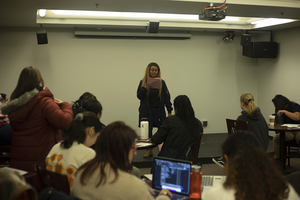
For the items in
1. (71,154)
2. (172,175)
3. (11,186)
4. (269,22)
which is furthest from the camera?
Result: (269,22)

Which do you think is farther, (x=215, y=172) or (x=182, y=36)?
(x=182, y=36)

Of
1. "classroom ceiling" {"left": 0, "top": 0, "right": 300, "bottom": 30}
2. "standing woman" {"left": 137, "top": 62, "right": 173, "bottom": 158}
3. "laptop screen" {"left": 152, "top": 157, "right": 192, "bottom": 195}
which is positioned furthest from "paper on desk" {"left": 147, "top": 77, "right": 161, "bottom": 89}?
"laptop screen" {"left": 152, "top": 157, "right": 192, "bottom": 195}

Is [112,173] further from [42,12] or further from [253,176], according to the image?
[42,12]

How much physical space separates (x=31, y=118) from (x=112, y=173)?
1376 millimetres

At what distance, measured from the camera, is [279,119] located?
4695 mm

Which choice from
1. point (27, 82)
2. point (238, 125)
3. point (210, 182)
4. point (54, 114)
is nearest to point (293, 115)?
point (238, 125)

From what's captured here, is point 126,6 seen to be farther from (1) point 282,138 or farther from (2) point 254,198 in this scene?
(2) point 254,198

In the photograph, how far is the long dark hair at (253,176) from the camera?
4.21 feet

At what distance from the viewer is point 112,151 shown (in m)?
1.51

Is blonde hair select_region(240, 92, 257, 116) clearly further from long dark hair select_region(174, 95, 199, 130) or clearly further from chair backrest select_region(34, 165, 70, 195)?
chair backrest select_region(34, 165, 70, 195)

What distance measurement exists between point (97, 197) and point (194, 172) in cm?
63

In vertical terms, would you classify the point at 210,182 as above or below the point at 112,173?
below

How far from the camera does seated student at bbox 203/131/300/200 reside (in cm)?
128

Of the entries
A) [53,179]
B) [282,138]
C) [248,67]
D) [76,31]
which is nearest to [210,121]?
[248,67]
